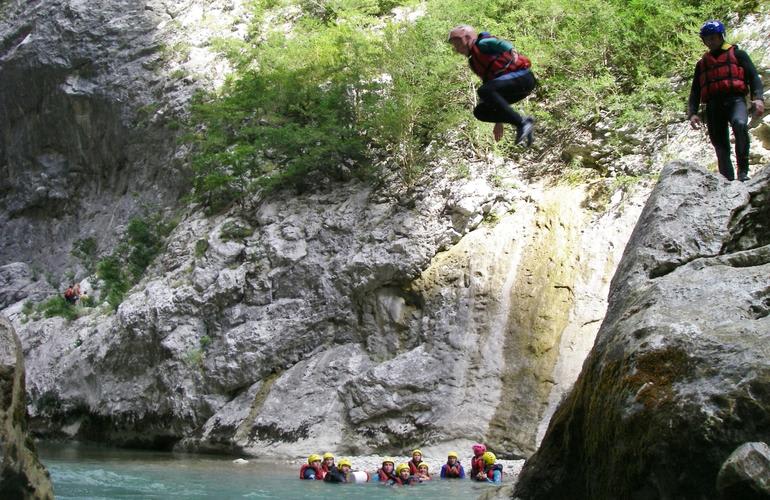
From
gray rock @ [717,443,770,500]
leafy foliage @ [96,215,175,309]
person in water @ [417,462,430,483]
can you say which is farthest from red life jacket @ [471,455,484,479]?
leafy foliage @ [96,215,175,309]

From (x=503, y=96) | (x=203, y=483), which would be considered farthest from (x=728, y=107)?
(x=203, y=483)

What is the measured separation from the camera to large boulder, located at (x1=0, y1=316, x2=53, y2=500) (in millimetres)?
4500

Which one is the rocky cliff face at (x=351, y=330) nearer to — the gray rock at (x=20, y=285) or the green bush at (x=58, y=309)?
the green bush at (x=58, y=309)

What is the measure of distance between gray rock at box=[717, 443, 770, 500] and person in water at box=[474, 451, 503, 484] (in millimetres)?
6952

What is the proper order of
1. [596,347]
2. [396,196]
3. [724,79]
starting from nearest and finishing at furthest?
[596,347] → [724,79] → [396,196]

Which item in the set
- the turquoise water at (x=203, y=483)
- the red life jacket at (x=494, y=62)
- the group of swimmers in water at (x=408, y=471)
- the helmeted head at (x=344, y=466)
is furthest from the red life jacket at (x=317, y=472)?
the red life jacket at (x=494, y=62)

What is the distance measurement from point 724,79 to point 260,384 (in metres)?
9.48

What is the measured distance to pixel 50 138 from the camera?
24.8 meters

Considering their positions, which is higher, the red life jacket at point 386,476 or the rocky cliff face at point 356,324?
the rocky cliff face at point 356,324

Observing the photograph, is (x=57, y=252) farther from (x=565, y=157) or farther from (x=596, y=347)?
(x=596, y=347)

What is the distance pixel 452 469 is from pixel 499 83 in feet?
19.1

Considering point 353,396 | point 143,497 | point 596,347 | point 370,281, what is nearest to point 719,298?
point 596,347

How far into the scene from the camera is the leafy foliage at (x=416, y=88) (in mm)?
13961

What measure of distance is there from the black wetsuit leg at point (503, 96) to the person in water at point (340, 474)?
5.70m
